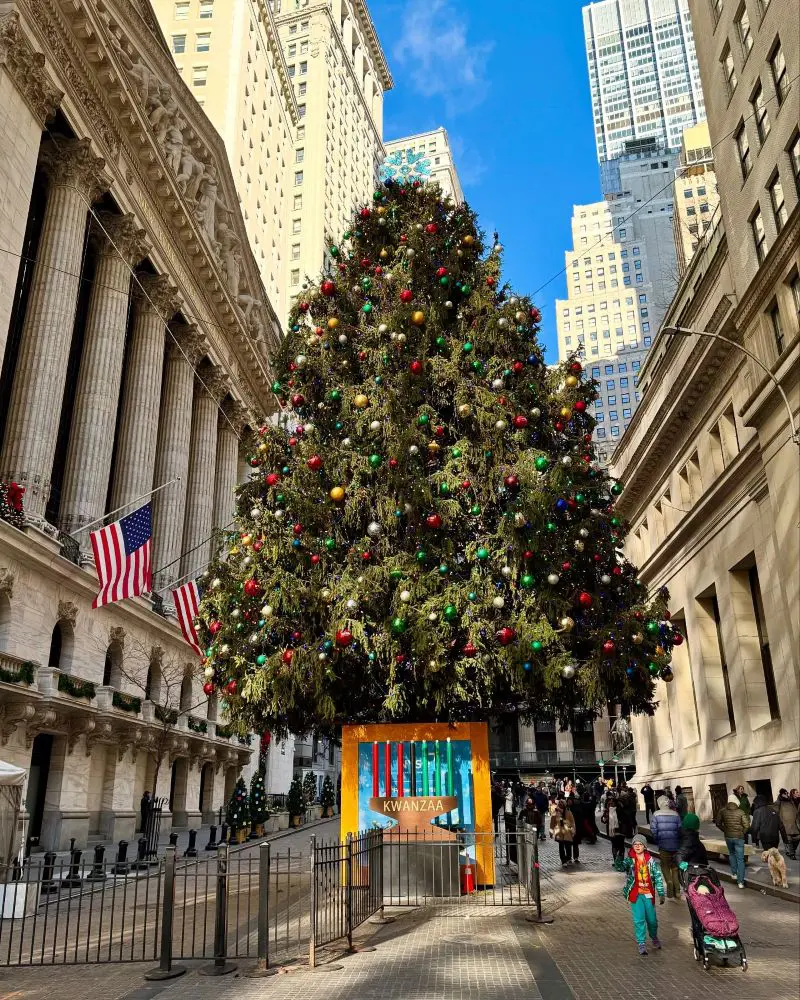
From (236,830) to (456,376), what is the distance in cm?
2289

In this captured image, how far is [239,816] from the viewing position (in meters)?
31.6

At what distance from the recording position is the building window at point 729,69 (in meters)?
31.3

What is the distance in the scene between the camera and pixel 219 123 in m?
61.0

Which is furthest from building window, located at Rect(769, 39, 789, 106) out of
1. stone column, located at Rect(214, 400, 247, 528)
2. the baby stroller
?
stone column, located at Rect(214, 400, 247, 528)

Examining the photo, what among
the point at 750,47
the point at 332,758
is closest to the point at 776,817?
the point at 750,47

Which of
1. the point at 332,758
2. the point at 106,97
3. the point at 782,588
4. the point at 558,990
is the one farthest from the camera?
the point at 332,758

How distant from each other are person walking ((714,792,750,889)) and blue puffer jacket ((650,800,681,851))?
1.85 metres

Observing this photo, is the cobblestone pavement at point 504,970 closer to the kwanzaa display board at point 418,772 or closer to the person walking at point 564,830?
the kwanzaa display board at point 418,772

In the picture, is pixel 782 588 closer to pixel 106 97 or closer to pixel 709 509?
pixel 709 509

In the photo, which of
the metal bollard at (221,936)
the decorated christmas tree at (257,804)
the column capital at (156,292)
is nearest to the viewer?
the metal bollard at (221,936)

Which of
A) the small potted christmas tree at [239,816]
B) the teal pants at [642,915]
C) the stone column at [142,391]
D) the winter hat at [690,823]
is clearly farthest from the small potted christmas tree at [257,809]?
the teal pants at [642,915]

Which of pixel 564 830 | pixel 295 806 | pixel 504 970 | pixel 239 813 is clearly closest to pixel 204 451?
pixel 295 806

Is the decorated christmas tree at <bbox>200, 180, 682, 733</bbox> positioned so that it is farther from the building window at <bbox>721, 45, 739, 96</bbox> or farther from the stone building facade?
the building window at <bbox>721, 45, 739, 96</bbox>

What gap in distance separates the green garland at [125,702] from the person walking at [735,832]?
826 inches
